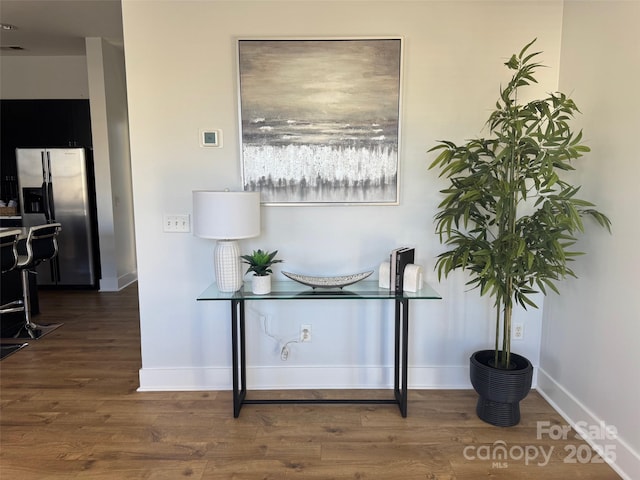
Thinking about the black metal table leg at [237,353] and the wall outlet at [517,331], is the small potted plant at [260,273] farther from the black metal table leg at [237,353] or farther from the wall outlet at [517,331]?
the wall outlet at [517,331]

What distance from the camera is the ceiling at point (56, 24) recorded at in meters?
3.75

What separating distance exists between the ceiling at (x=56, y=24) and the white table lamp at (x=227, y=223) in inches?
104

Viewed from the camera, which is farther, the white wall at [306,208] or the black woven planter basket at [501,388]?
the white wall at [306,208]

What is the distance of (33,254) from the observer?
3.63 meters

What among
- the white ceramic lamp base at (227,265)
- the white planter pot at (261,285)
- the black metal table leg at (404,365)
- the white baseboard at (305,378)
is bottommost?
the white baseboard at (305,378)

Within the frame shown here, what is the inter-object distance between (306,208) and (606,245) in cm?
158

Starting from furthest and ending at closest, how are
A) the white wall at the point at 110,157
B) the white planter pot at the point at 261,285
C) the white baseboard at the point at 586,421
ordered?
the white wall at the point at 110,157
the white planter pot at the point at 261,285
the white baseboard at the point at 586,421

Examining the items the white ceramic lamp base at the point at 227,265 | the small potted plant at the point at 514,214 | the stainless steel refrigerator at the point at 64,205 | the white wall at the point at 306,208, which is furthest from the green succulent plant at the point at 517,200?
the stainless steel refrigerator at the point at 64,205

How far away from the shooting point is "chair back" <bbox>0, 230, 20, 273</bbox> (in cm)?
339

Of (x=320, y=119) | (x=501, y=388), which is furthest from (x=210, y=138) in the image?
(x=501, y=388)

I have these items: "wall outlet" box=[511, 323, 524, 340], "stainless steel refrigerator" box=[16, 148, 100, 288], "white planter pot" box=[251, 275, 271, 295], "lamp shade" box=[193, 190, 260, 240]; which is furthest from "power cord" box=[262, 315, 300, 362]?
"stainless steel refrigerator" box=[16, 148, 100, 288]

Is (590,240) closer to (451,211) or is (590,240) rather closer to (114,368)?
(451,211)

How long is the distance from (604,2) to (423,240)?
4.89 ft

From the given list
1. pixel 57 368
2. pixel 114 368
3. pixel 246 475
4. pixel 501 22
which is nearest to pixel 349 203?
pixel 501 22
